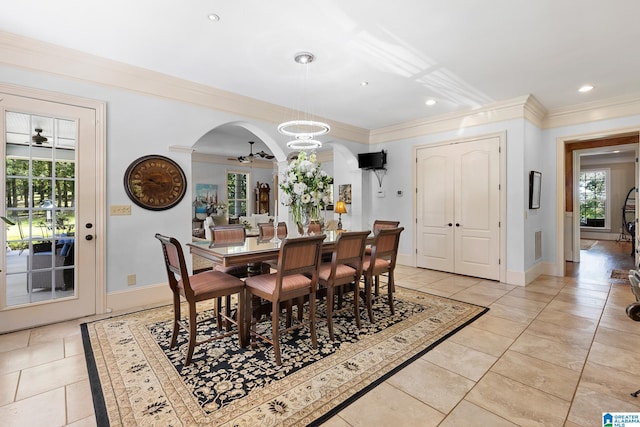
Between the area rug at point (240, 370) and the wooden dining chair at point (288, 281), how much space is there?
22cm

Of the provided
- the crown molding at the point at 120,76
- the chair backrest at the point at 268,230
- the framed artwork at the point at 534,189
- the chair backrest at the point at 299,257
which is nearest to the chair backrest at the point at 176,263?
the chair backrest at the point at 299,257

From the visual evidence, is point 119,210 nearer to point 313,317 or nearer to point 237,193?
point 313,317

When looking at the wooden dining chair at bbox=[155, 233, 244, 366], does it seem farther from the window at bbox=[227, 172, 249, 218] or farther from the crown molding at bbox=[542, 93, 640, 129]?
the window at bbox=[227, 172, 249, 218]

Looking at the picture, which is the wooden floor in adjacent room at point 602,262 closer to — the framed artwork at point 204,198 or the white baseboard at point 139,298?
the white baseboard at point 139,298

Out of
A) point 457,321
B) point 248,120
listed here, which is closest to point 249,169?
point 248,120

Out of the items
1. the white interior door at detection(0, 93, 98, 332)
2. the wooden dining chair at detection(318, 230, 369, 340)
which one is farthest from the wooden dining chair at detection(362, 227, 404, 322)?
the white interior door at detection(0, 93, 98, 332)

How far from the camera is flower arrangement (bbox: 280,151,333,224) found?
Result: 306 cm

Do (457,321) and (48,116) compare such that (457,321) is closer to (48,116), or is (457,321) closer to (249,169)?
(48,116)

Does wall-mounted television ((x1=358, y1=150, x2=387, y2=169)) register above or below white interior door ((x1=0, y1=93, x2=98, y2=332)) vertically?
above

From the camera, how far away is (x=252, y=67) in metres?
3.40

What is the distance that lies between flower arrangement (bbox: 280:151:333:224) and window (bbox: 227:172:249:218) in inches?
299

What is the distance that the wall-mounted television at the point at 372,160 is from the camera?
600cm

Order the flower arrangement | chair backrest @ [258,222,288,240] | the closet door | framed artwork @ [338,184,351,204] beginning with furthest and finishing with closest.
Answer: framed artwork @ [338,184,351,204] → the closet door → chair backrest @ [258,222,288,240] → the flower arrangement

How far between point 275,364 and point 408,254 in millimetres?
4158
